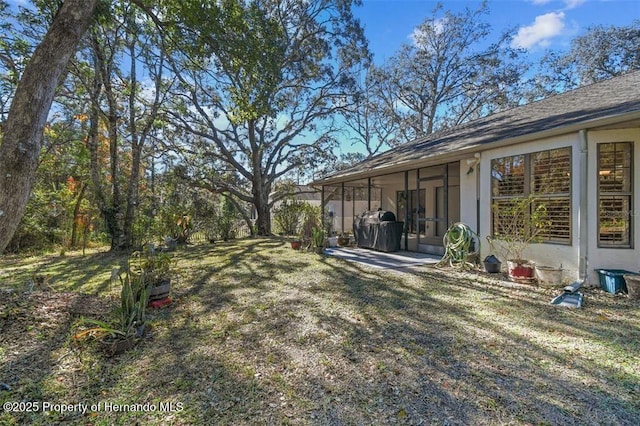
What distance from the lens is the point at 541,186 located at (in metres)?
5.91

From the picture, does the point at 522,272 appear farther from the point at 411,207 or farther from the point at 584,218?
the point at 411,207

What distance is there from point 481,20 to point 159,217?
21583 mm

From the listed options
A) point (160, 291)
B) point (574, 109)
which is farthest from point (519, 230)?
point (160, 291)

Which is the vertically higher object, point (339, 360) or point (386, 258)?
point (386, 258)

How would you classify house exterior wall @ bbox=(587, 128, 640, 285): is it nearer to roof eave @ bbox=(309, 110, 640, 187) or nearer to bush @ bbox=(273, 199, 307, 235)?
roof eave @ bbox=(309, 110, 640, 187)

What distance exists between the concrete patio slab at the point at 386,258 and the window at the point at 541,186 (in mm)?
1889

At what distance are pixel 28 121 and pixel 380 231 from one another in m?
8.07

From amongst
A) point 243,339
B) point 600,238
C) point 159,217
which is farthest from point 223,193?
point 600,238

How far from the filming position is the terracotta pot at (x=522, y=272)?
18.3 ft

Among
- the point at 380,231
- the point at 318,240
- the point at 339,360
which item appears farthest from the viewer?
the point at 318,240

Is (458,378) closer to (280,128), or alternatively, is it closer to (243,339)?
(243,339)

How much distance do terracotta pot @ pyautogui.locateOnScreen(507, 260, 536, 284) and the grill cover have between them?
3.78 metres

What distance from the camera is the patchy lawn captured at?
2186 millimetres

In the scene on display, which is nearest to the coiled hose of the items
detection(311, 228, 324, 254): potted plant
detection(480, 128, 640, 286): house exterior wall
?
detection(480, 128, 640, 286): house exterior wall
